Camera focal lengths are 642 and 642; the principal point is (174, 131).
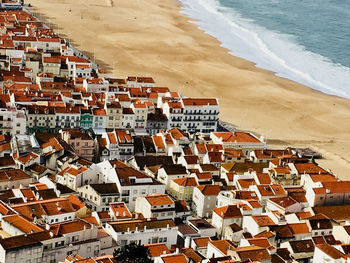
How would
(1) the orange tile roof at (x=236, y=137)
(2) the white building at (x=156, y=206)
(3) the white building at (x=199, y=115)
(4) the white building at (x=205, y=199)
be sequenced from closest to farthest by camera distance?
Answer: (2) the white building at (x=156, y=206) < (4) the white building at (x=205, y=199) < (1) the orange tile roof at (x=236, y=137) < (3) the white building at (x=199, y=115)

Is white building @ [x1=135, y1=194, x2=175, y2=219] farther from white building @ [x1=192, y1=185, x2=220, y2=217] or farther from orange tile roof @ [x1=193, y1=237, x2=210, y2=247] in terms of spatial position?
orange tile roof @ [x1=193, y1=237, x2=210, y2=247]

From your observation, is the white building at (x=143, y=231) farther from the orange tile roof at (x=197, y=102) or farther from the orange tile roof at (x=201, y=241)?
the orange tile roof at (x=197, y=102)

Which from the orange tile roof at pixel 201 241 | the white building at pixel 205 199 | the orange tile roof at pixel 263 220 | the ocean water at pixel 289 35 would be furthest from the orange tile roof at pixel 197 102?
the ocean water at pixel 289 35

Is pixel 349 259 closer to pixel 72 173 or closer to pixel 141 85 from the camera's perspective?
pixel 72 173

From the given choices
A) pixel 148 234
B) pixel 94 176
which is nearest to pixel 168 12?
pixel 94 176

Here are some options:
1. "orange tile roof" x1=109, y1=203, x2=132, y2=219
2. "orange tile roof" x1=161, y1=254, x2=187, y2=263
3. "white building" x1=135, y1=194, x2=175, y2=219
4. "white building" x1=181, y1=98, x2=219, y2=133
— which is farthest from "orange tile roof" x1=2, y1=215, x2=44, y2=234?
"white building" x1=181, y1=98, x2=219, y2=133

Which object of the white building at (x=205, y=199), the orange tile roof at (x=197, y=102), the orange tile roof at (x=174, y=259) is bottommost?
the white building at (x=205, y=199)
